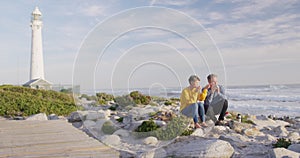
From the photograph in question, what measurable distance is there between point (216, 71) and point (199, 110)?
47.2 inches

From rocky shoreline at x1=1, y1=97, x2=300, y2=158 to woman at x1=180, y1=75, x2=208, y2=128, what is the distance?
314 mm

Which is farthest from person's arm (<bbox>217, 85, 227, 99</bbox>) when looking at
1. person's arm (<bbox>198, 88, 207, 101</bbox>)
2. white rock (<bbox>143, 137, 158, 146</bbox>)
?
white rock (<bbox>143, 137, 158, 146</bbox>)

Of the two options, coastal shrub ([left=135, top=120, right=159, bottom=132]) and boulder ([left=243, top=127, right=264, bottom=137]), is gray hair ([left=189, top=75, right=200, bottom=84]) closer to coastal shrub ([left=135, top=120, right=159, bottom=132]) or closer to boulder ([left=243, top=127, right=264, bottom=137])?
coastal shrub ([left=135, top=120, right=159, bottom=132])

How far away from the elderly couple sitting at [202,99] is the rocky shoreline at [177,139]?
33cm

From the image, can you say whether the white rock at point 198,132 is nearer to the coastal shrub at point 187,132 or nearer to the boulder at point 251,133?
the coastal shrub at point 187,132

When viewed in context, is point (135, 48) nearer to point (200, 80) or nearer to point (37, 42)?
point (200, 80)

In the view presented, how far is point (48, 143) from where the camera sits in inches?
186

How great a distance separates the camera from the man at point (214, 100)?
656 centimetres

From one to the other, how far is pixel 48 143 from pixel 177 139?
2.32 meters

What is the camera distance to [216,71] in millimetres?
6051

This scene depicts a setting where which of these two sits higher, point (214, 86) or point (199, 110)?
point (214, 86)

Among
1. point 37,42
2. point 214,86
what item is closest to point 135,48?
point 214,86

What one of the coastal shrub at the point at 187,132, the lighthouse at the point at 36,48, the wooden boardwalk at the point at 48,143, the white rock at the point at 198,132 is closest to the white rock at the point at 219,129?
the white rock at the point at 198,132

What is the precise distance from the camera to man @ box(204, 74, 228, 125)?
656 centimetres
